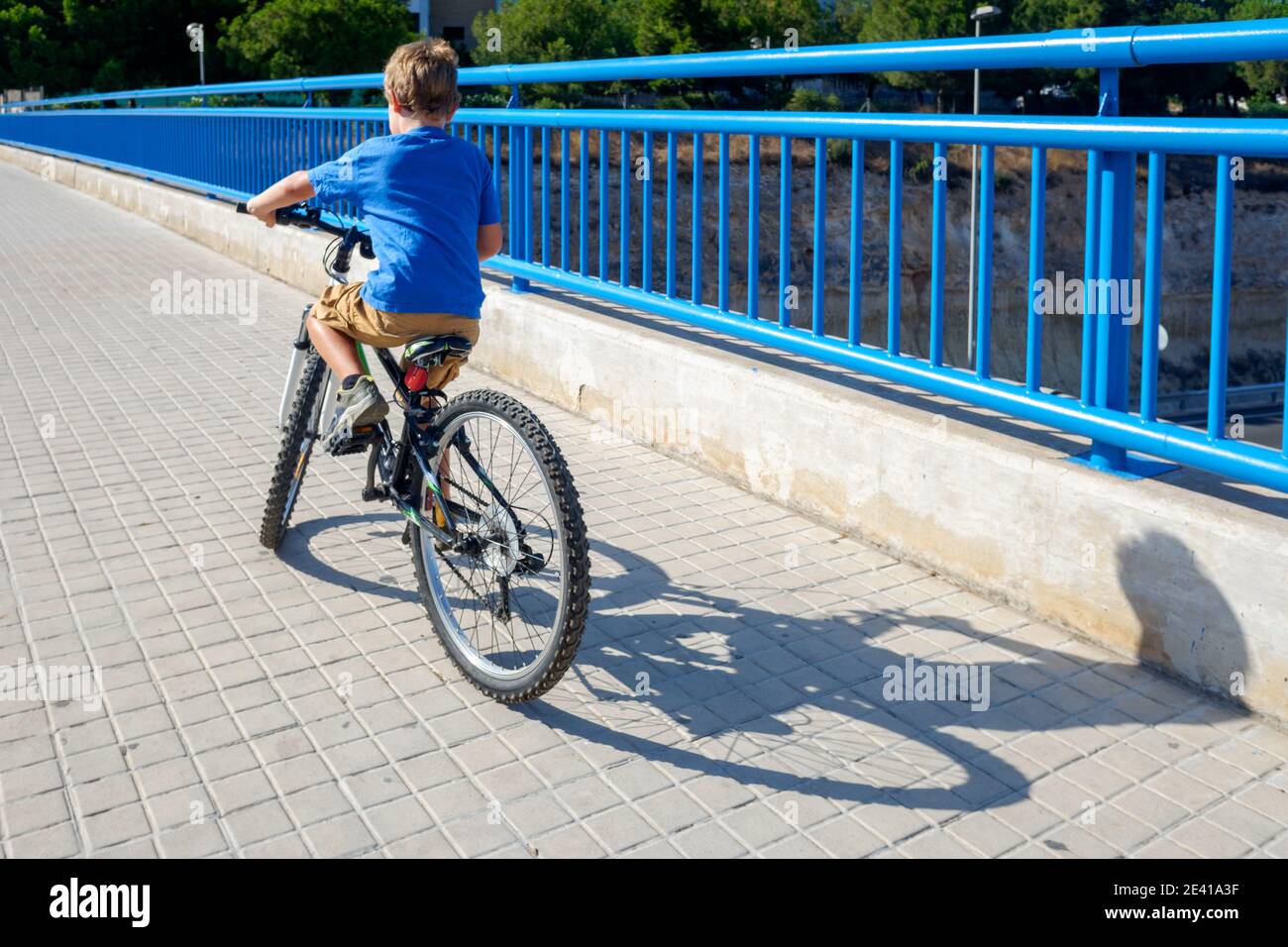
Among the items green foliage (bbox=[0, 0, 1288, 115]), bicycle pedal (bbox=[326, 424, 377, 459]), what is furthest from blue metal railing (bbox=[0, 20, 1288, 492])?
green foliage (bbox=[0, 0, 1288, 115])

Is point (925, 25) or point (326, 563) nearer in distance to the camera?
point (326, 563)

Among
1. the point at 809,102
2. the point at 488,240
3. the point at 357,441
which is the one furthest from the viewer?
the point at 809,102

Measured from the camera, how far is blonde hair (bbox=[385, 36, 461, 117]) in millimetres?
3748

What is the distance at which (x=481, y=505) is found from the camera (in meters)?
3.80

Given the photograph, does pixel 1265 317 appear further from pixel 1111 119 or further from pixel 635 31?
pixel 1111 119

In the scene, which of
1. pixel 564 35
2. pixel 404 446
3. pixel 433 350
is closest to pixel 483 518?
pixel 404 446

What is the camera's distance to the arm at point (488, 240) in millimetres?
4051

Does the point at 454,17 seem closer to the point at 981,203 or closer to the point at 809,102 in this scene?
the point at 809,102

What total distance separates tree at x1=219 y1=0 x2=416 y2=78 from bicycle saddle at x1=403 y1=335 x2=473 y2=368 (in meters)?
48.9

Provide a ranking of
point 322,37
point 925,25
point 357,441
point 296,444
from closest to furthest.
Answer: point 357,441, point 296,444, point 322,37, point 925,25

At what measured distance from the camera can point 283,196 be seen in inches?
158

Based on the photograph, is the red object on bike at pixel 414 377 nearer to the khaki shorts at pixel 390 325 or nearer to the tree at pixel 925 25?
the khaki shorts at pixel 390 325

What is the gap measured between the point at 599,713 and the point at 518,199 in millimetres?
4493
